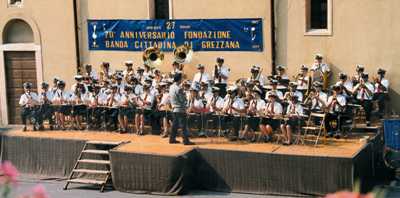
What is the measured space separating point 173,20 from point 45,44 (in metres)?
5.33

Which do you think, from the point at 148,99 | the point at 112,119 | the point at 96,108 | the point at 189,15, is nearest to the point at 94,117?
the point at 96,108

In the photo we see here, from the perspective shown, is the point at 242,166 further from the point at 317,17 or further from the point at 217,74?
the point at 317,17

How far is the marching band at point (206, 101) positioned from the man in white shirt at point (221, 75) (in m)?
0.03

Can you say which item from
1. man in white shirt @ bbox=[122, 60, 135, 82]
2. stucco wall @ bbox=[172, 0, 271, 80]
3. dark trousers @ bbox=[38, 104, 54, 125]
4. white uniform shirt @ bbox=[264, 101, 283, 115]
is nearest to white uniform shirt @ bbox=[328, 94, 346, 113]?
white uniform shirt @ bbox=[264, 101, 283, 115]

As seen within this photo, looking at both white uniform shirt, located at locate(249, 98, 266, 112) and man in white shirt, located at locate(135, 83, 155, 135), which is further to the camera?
man in white shirt, located at locate(135, 83, 155, 135)

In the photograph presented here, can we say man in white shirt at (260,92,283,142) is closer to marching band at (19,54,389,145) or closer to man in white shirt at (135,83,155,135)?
marching band at (19,54,389,145)

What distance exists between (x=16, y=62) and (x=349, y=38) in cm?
1295

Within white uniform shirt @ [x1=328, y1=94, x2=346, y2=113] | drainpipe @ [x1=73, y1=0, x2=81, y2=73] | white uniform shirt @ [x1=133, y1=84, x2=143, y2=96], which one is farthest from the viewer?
drainpipe @ [x1=73, y1=0, x2=81, y2=73]

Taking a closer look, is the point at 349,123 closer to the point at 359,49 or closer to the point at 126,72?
the point at 359,49

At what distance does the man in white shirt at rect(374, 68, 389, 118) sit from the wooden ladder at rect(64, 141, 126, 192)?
24.2 ft

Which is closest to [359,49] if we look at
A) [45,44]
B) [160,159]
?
[160,159]

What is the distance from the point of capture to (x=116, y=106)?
67.3 ft

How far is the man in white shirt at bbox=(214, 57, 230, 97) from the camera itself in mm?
21009

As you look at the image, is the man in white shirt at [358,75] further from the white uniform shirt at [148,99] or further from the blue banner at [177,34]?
the white uniform shirt at [148,99]
